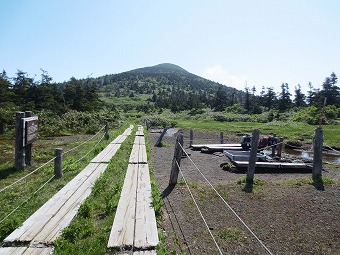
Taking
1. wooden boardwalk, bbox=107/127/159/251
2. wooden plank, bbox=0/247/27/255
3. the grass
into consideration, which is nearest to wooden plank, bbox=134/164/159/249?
wooden boardwalk, bbox=107/127/159/251

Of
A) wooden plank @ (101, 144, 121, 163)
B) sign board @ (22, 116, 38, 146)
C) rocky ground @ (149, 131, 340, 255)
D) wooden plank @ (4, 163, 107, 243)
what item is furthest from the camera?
wooden plank @ (101, 144, 121, 163)

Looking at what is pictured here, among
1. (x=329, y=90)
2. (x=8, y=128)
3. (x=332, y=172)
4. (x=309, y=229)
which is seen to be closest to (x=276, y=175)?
(x=332, y=172)

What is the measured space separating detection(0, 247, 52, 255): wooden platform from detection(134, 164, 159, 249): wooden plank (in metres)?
1.45

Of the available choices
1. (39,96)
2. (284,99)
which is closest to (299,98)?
(284,99)

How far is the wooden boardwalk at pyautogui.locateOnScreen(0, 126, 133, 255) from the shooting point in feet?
15.6

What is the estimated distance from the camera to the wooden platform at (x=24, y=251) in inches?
174

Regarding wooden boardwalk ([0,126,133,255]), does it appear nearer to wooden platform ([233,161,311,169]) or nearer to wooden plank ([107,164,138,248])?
wooden plank ([107,164,138,248])

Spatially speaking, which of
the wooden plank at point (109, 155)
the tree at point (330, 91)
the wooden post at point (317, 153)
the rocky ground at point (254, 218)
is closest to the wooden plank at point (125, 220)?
the rocky ground at point (254, 218)

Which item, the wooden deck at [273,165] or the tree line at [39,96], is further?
the tree line at [39,96]

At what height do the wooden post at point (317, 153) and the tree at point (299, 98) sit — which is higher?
the tree at point (299, 98)

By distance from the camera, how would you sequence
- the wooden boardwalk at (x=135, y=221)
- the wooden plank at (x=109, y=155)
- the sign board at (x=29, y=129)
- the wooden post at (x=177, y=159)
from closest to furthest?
the wooden boardwalk at (x=135, y=221) < the wooden post at (x=177, y=159) < the sign board at (x=29, y=129) < the wooden plank at (x=109, y=155)

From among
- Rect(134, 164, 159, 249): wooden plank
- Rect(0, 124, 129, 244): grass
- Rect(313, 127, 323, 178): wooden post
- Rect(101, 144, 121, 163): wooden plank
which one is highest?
Rect(313, 127, 323, 178): wooden post

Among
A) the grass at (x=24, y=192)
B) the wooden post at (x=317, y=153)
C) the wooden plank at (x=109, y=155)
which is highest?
the wooden post at (x=317, y=153)

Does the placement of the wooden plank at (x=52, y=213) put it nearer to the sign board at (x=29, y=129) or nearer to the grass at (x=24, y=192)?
the grass at (x=24, y=192)
